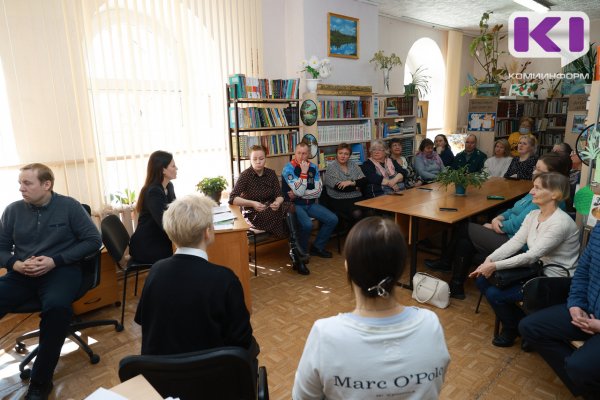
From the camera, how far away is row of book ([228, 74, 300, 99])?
418 cm

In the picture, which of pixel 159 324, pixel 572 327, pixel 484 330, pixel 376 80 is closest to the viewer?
pixel 159 324

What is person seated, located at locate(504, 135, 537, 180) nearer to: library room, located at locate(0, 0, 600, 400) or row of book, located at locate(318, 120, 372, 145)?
library room, located at locate(0, 0, 600, 400)

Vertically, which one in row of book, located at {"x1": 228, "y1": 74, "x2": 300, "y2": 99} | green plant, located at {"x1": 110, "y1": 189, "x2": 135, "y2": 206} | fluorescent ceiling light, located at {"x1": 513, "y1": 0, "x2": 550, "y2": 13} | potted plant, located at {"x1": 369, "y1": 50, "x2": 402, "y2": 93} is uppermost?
fluorescent ceiling light, located at {"x1": 513, "y1": 0, "x2": 550, "y2": 13}

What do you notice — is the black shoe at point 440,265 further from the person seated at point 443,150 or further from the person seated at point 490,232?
the person seated at point 443,150

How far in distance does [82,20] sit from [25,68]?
0.65 metres

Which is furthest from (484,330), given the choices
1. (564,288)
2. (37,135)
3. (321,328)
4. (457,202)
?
(37,135)

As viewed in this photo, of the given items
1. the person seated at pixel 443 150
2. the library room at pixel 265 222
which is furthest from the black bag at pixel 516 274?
the person seated at pixel 443 150

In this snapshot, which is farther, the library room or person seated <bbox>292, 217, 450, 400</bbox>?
Answer: the library room

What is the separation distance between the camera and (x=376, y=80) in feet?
20.0

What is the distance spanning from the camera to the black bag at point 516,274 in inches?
96.6

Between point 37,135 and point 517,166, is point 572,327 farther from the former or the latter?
point 37,135

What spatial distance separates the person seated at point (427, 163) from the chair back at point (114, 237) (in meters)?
3.99

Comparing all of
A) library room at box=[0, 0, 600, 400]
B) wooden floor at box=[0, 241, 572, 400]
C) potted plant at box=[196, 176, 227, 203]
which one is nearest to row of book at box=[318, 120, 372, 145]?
library room at box=[0, 0, 600, 400]

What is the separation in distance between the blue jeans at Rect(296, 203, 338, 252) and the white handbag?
1.27 m
